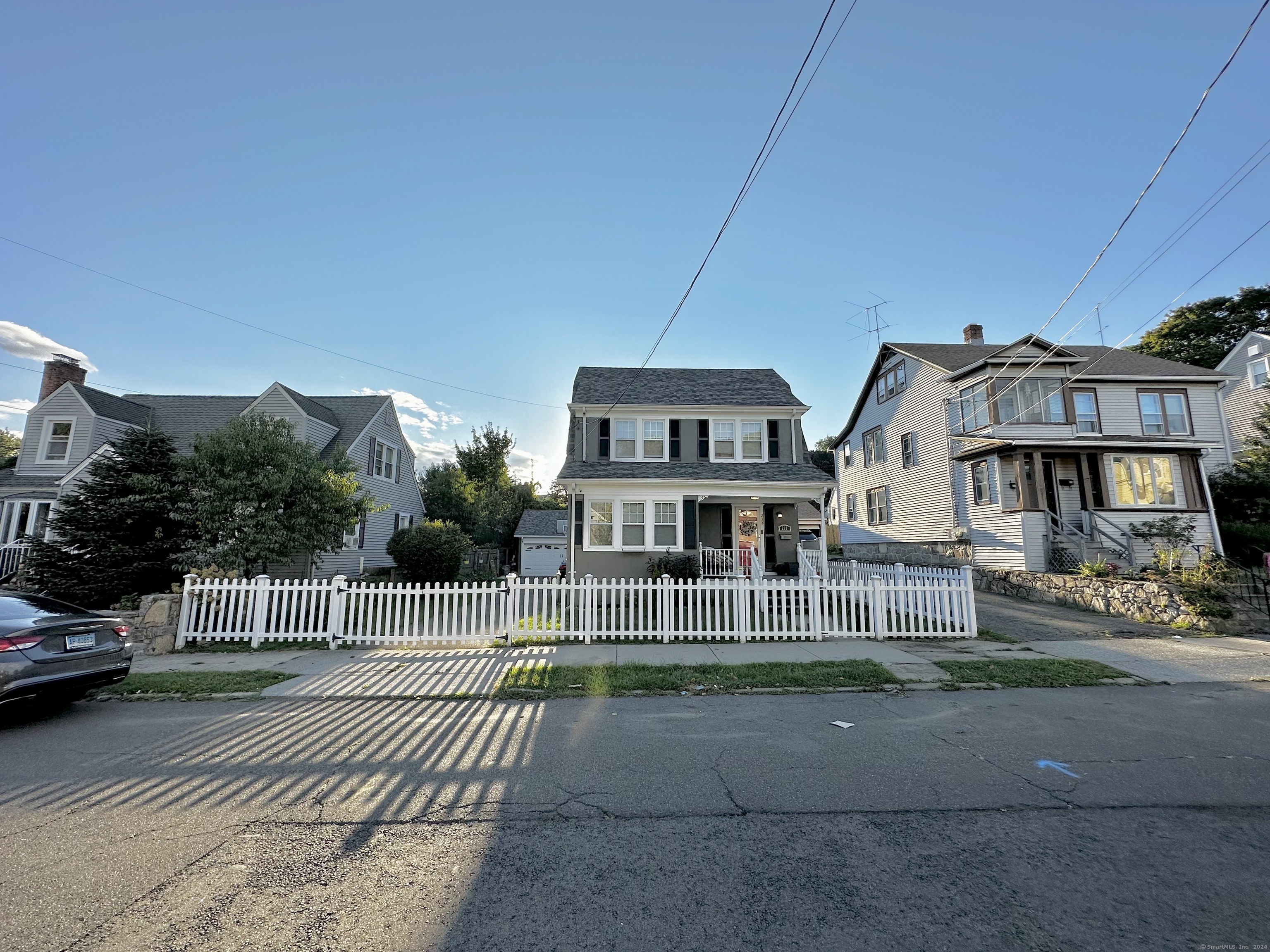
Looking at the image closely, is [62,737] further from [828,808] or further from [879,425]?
[879,425]

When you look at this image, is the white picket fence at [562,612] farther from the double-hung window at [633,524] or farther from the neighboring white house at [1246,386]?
the neighboring white house at [1246,386]

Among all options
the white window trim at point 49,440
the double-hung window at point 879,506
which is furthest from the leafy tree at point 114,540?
the double-hung window at point 879,506

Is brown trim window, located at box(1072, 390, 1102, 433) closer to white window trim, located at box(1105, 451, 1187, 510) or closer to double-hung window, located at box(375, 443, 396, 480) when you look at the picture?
white window trim, located at box(1105, 451, 1187, 510)

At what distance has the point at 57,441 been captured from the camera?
21.2 meters

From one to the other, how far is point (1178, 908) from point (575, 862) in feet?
10.3

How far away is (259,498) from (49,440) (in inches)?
598

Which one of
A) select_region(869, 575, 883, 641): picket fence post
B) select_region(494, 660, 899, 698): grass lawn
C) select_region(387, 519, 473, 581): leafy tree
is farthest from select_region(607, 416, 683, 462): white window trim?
select_region(494, 660, 899, 698): grass lawn

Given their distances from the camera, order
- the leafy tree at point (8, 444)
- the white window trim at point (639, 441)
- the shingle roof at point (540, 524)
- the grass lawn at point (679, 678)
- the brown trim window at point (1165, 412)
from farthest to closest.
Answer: the leafy tree at point (8, 444)
the shingle roof at point (540, 524)
the brown trim window at point (1165, 412)
the white window trim at point (639, 441)
the grass lawn at point (679, 678)

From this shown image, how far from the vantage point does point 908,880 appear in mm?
3098

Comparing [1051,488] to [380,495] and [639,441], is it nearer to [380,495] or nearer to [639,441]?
[639,441]

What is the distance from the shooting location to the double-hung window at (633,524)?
18.2 meters

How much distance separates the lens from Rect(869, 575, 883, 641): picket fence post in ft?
35.1

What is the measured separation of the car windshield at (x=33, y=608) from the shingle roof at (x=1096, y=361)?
24622 mm

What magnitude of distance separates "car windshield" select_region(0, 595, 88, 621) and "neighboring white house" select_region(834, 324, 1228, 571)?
71.3ft
